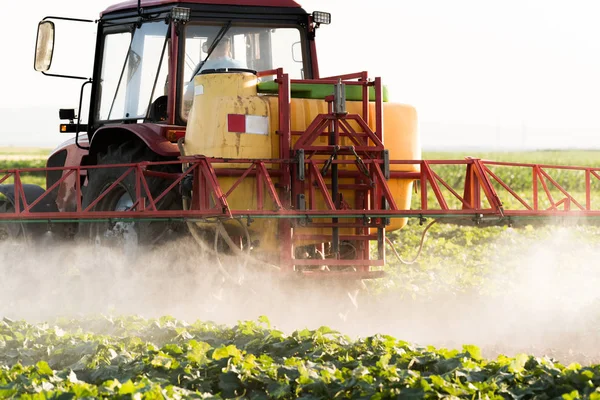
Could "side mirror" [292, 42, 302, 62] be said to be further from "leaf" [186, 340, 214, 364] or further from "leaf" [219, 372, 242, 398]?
"leaf" [219, 372, 242, 398]

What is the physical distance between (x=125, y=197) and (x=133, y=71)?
4.15ft

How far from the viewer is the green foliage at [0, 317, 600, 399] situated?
5.07 metres

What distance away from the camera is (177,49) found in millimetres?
8859

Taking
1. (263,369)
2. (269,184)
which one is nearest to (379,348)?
(263,369)

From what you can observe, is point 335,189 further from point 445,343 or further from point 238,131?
point 445,343

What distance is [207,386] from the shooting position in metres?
5.50

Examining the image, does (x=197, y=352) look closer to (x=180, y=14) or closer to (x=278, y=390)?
(x=278, y=390)

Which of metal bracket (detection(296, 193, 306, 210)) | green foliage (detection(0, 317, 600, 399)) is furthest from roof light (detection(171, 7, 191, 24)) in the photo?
green foliage (detection(0, 317, 600, 399))

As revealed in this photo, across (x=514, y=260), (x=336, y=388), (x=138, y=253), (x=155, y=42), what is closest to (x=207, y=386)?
(x=336, y=388)

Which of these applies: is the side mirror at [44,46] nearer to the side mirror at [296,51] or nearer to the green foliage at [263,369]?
the side mirror at [296,51]

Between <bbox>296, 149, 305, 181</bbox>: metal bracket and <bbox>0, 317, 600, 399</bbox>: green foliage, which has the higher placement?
<bbox>296, 149, 305, 181</bbox>: metal bracket

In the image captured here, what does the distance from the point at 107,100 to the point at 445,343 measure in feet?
13.9

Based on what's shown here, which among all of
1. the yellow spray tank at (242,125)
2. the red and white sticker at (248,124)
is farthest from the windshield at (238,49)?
the red and white sticker at (248,124)

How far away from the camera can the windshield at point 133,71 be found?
359 inches
